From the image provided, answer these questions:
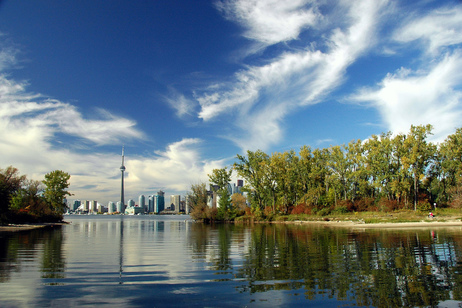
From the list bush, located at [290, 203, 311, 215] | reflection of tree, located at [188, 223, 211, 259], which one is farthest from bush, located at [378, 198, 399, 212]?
reflection of tree, located at [188, 223, 211, 259]

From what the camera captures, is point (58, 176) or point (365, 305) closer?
point (365, 305)

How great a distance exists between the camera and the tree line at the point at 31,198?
185 feet

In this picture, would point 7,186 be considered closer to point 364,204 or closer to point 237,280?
point 237,280

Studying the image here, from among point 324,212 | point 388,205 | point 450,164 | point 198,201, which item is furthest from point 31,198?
point 450,164

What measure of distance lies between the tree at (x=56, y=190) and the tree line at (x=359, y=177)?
4192cm

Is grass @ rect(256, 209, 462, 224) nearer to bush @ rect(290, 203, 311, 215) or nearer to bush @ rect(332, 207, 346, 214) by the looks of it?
bush @ rect(332, 207, 346, 214)

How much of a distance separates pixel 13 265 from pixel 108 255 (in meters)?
5.43

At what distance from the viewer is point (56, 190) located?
82.4 m

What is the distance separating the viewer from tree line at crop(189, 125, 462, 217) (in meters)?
68.9

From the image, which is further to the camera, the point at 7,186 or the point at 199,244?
the point at 7,186

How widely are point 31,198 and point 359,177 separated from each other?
81.2 metres

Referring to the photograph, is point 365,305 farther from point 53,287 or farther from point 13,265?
point 13,265

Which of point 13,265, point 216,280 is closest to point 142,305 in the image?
point 216,280

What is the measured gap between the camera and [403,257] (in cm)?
1742
